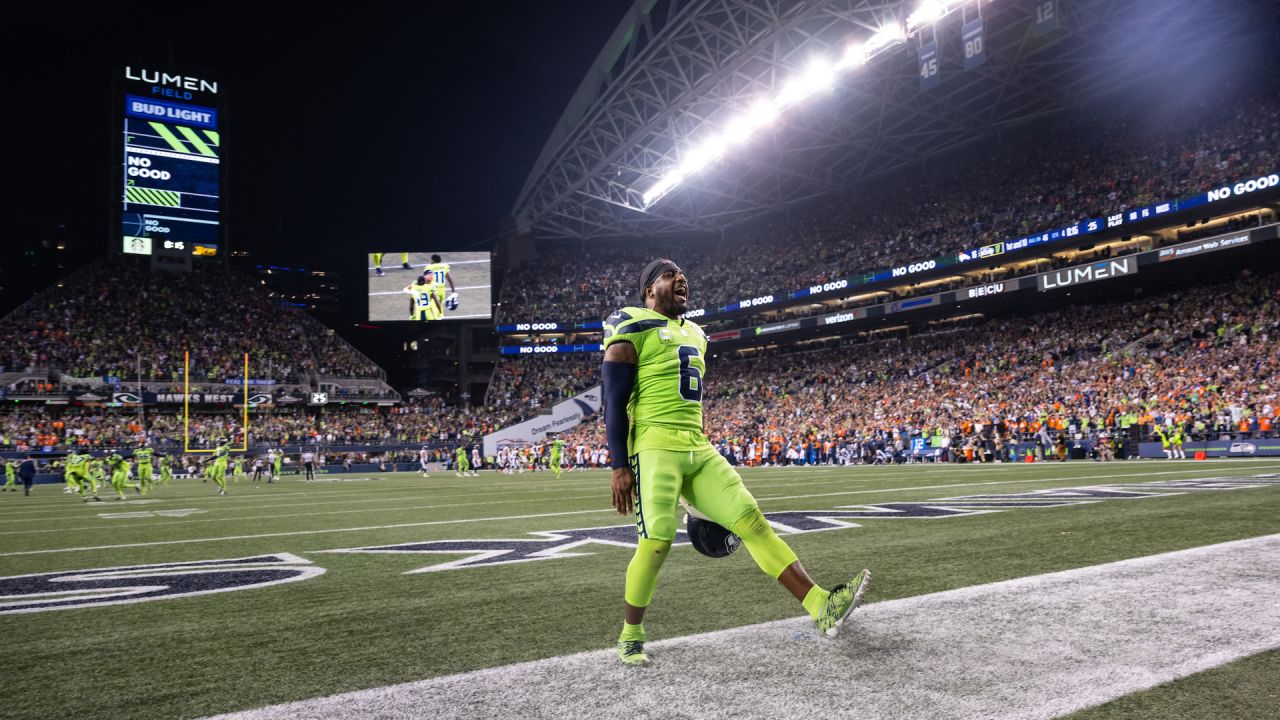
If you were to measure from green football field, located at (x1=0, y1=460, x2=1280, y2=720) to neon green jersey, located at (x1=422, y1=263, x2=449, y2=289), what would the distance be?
43359 millimetres

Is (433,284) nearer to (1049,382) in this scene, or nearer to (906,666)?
(1049,382)

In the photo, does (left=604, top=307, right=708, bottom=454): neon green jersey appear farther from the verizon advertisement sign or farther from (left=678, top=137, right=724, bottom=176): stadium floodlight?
the verizon advertisement sign

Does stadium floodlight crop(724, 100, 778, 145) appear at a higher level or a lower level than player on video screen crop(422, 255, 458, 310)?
higher

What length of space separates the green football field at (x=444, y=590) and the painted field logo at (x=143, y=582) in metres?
0.03

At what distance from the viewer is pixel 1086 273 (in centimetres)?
3262

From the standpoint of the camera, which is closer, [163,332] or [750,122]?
[750,122]

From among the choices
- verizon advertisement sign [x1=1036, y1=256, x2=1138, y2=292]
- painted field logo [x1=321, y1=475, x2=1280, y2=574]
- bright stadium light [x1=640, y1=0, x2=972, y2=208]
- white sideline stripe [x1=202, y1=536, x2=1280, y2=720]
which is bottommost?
painted field logo [x1=321, y1=475, x2=1280, y2=574]

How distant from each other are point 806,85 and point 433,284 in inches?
1224

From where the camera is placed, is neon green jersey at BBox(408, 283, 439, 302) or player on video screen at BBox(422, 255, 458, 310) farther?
player on video screen at BBox(422, 255, 458, 310)

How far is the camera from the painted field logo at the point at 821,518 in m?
6.70

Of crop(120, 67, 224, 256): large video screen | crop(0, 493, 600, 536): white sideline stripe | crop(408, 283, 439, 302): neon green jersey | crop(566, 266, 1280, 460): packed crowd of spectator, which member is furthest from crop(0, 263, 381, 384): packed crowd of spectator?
crop(0, 493, 600, 536): white sideline stripe

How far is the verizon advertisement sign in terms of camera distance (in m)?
31.4

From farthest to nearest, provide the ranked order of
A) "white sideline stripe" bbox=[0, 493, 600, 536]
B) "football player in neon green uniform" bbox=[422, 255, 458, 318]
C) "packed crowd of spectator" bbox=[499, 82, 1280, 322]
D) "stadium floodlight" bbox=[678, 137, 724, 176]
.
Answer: "football player in neon green uniform" bbox=[422, 255, 458, 318] < "stadium floodlight" bbox=[678, 137, 724, 176] < "packed crowd of spectator" bbox=[499, 82, 1280, 322] < "white sideline stripe" bbox=[0, 493, 600, 536]

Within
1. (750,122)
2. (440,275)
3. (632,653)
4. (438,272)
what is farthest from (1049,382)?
(438,272)
